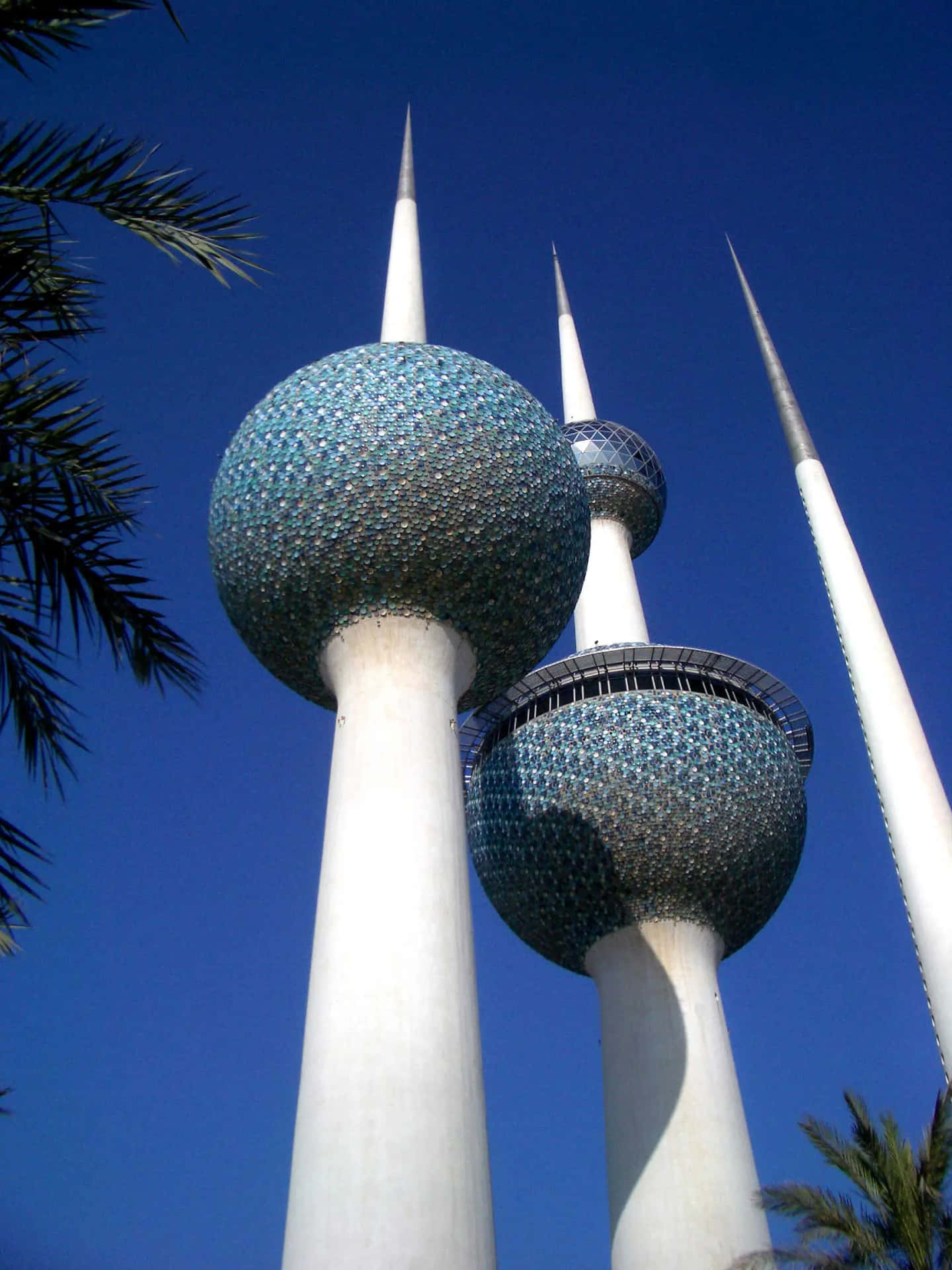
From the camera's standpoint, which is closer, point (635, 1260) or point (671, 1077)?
point (635, 1260)

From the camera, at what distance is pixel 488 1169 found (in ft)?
45.5

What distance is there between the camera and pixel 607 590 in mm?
34219

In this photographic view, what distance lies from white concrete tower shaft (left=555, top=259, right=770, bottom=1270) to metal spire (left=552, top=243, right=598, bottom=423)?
1966 cm

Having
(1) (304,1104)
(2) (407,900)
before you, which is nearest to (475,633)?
(2) (407,900)

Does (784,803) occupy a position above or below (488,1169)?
above

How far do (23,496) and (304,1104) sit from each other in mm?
8681

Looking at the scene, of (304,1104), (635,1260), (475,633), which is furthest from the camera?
(635,1260)

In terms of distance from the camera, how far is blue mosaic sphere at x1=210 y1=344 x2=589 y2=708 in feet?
60.5

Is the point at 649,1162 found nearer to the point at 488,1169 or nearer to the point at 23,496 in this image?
the point at 488,1169

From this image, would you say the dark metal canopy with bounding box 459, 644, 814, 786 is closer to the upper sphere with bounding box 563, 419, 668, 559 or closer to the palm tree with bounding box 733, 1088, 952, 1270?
the upper sphere with bounding box 563, 419, 668, 559

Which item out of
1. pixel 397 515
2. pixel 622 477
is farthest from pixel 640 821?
pixel 622 477

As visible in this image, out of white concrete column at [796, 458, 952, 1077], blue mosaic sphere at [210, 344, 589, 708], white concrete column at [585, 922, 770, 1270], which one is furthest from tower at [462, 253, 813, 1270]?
blue mosaic sphere at [210, 344, 589, 708]

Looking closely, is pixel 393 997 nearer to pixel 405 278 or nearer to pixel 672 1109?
Result: pixel 672 1109

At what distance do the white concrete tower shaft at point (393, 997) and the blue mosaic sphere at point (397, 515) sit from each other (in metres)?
0.81
